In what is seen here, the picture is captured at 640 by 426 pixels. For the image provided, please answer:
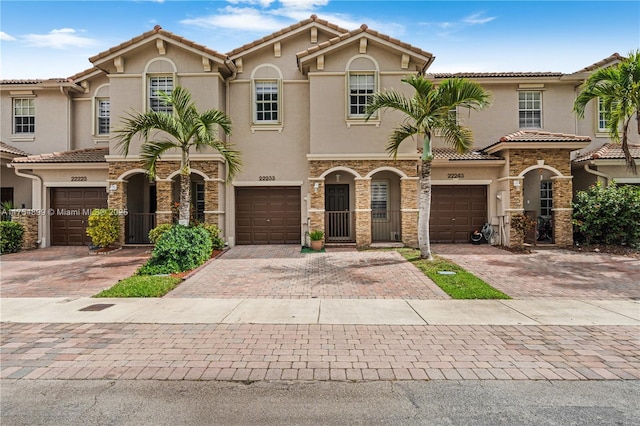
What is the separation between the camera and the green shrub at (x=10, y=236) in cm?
1553

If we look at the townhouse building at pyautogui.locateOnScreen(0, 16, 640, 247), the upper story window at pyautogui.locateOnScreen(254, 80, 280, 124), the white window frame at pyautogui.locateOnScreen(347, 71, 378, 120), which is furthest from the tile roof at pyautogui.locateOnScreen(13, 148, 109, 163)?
the white window frame at pyautogui.locateOnScreen(347, 71, 378, 120)

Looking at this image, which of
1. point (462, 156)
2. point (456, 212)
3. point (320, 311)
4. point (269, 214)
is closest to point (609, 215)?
point (456, 212)

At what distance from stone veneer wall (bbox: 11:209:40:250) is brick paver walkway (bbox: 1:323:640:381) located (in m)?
12.0

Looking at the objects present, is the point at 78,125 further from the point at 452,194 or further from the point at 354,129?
the point at 452,194

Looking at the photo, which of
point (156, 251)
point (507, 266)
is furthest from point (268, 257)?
point (507, 266)

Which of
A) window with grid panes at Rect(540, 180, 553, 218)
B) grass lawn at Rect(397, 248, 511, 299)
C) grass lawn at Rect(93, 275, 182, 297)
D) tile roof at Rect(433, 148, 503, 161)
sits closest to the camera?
grass lawn at Rect(397, 248, 511, 299)

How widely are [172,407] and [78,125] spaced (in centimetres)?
1922

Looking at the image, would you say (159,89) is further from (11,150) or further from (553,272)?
(553,272)

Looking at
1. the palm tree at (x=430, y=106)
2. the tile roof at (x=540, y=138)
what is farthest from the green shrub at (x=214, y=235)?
the tile roof at (x=540, y=138)

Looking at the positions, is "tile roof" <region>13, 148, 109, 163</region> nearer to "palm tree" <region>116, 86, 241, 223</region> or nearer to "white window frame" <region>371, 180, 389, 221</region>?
"palm tree" <region>116, 86, 241, 223</region>

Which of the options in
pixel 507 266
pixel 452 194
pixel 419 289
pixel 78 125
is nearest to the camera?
pixel 419 289

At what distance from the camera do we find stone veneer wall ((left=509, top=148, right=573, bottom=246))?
1548 centimetres

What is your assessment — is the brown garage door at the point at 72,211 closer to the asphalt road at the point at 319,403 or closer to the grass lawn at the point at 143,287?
the grass lawn at the point at 143,287

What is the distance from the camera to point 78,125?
18922 millimetres
